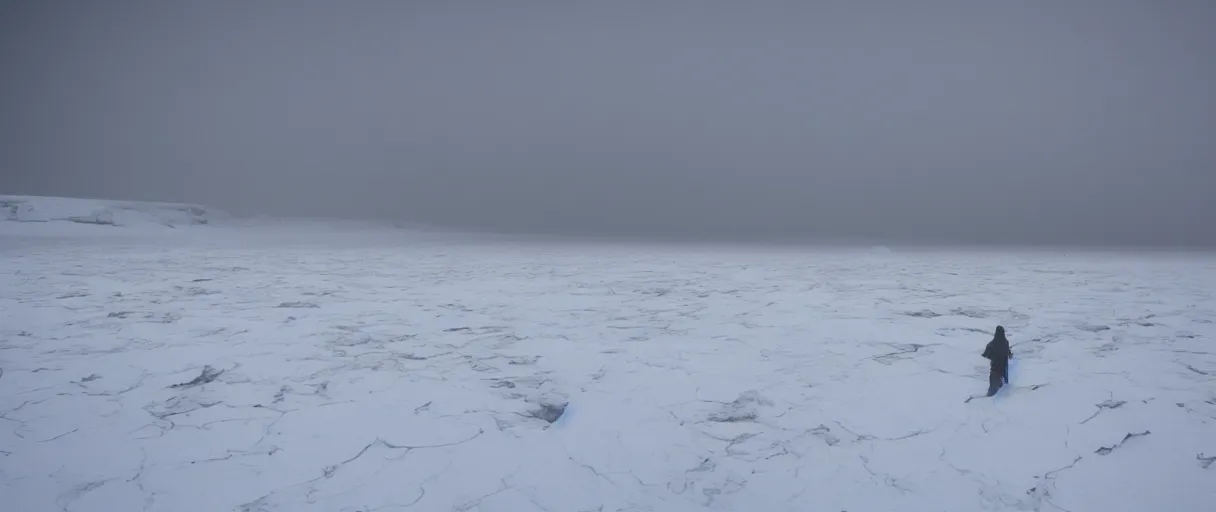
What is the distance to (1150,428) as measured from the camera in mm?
1957

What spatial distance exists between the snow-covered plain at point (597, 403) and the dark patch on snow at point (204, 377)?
0.02 meters

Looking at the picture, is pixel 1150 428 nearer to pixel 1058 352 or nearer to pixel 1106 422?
pixel 1106 422

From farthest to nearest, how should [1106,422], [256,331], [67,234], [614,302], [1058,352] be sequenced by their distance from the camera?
[67,234], [614,302], [256,331], [1058,352], [1106,422]

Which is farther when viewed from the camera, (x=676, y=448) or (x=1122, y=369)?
(x=1122, y=369)

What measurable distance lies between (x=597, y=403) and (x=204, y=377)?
1752mm

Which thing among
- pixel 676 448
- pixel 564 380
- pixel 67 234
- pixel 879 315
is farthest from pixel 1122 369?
pixel 67 234

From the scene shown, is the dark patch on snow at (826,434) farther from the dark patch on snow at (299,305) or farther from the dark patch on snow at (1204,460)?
the dark patch on snow at (299,305)

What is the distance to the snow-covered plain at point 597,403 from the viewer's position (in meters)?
1.62

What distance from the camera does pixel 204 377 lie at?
8.15 feet

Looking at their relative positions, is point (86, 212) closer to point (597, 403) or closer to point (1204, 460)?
point (597, 403)

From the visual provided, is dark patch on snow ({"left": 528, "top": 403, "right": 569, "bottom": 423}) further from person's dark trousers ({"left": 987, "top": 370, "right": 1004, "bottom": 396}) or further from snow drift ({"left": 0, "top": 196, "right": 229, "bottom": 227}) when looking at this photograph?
snow drift ({"left": 0, "top": 196, "right": 229, "bottom": 227})

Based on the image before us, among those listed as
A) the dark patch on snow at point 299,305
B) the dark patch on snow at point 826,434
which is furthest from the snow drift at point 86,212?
the dark patch on snow at point 826,434

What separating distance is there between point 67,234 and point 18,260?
6266mm

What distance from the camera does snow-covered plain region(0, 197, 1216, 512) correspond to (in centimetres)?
162
